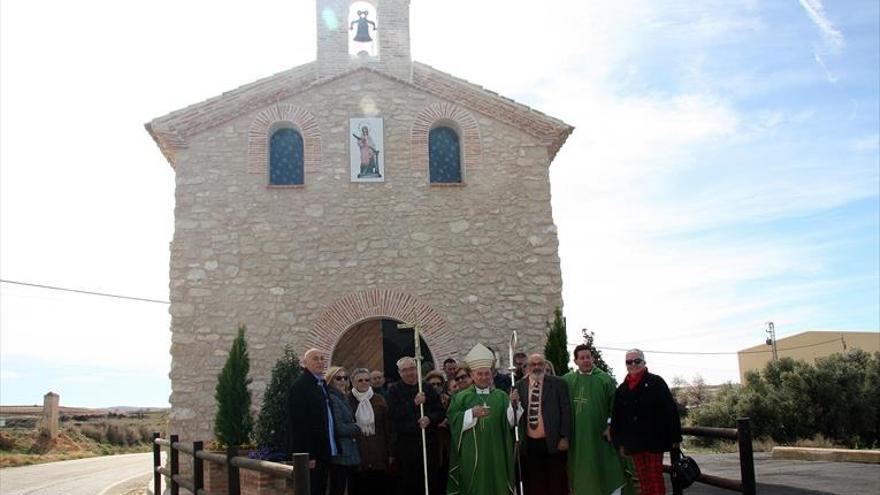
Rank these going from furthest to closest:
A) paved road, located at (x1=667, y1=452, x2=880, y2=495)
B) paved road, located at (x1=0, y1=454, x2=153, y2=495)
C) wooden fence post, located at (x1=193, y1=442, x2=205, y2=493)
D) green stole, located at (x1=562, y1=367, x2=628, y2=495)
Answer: paved road, located at (x1=0, y1=454, x2=153, y2=495) → paved road, located at (x1=667, y1=452, x2=880, y2=495) → wooden fence post, located at (x1=193, y1=442, x2=205, y2=493) → green stole, located at (x1=562, y1=367, x2=628, y2=495)

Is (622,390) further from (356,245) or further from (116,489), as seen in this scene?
(116,489)

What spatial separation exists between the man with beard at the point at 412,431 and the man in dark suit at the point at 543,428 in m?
0.91

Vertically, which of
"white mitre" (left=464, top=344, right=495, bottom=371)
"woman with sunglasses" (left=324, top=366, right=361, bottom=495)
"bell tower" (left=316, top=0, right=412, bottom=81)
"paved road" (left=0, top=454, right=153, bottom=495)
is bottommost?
"paved road" (left=0, top=454, right=153, bottom=495)

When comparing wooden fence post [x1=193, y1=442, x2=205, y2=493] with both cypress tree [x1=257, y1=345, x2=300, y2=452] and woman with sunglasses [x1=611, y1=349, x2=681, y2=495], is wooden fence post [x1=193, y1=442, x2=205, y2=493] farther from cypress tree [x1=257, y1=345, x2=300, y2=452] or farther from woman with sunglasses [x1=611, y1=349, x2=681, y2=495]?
woman with sunglasses [x1=611, y1=349, x2=681, y2=495]

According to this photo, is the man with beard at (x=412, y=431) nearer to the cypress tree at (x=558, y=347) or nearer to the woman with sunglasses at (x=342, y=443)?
the woman with sunglasses at (x=342, y=443)

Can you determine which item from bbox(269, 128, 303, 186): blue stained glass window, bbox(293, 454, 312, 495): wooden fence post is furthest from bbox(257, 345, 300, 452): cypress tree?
bbox(293, 454, 312, 495): wooden fence post

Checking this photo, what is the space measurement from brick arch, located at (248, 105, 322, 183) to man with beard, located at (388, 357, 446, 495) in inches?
237

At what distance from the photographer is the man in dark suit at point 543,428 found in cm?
721

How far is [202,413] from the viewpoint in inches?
479

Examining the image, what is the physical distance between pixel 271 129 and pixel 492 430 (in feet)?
26.0

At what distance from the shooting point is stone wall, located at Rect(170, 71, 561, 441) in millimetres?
12430

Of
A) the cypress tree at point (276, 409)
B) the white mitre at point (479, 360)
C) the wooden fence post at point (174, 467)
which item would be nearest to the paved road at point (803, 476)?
the white mitre at point (479, 360)

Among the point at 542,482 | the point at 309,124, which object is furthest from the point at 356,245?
the point at 542,482

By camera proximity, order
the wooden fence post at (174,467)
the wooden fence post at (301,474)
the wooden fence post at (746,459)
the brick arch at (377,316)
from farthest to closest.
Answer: the brick arch at (377,316)
the wooden fence post at (174,467)
the wooden fence post at (746,459)
the wooden fence post at (301,474)
